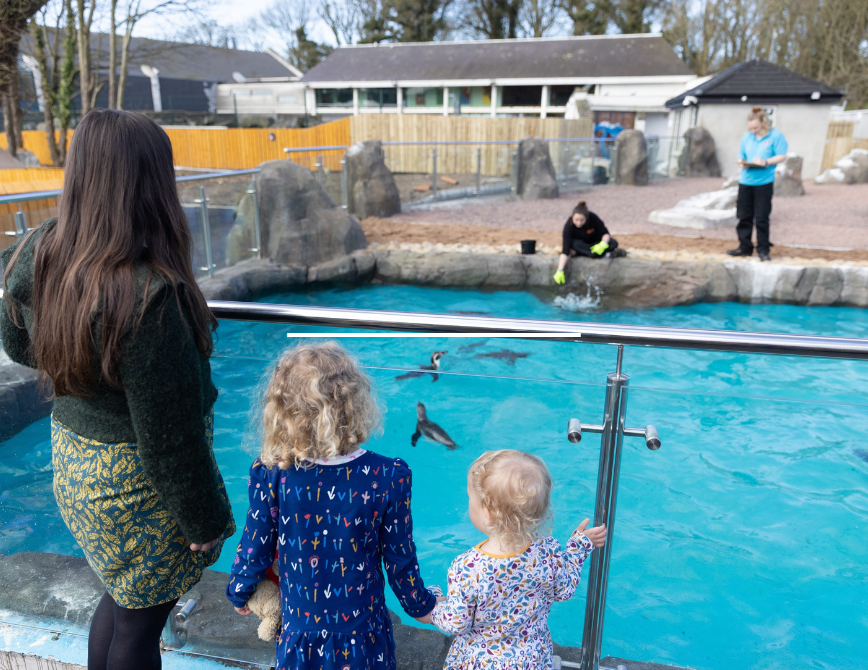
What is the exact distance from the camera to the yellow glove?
26.7 feet

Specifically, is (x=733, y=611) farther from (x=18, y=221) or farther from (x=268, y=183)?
(x=268, y=183)

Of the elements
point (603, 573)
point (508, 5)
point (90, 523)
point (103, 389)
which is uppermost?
point (508, 5)

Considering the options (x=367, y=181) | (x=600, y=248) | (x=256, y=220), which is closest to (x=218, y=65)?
(x=367, y=181)

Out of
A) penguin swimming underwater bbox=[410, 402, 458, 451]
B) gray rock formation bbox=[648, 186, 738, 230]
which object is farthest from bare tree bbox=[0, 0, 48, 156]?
gray rock formation bbox=[648, 186, 738, 230]

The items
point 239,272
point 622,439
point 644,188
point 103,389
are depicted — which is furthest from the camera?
point 644,188

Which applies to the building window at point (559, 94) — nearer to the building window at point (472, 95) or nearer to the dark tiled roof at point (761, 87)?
the building window at point (472, 95)

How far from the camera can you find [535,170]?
14.3 meters

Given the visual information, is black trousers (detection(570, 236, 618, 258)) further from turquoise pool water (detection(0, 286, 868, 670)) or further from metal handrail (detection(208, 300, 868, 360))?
metal handrail (detection(208, 300, 868, 360))

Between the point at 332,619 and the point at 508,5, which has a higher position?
the point at 508,5

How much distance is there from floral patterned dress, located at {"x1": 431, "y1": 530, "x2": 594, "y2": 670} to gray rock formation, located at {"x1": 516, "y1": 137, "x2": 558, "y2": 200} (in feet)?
44.2

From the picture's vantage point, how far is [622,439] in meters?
1.52

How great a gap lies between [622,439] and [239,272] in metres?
6.59

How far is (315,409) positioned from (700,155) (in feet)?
63.1

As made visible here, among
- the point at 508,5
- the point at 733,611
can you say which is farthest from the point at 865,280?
the point at 508,5
